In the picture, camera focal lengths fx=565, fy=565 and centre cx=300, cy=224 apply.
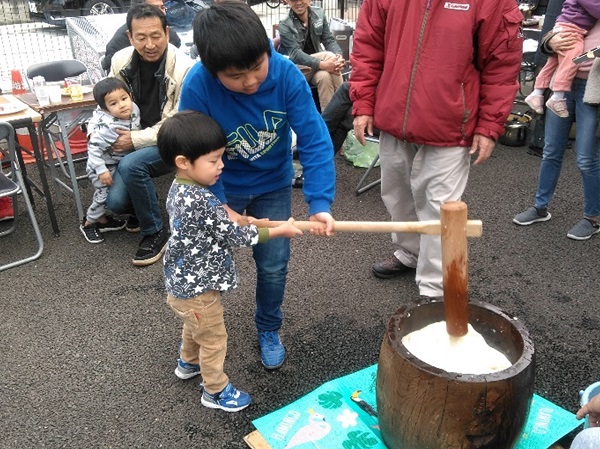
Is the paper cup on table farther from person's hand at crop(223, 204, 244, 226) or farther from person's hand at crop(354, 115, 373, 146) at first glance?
person's hand at crop(223, 204, 244, 226)

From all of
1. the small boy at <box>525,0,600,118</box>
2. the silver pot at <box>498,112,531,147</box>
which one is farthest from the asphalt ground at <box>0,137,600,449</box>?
the silver pot at <box>498,112,531,147</box>

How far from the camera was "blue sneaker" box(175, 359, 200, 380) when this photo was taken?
2.76 metres

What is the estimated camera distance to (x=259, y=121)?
90.4 inches

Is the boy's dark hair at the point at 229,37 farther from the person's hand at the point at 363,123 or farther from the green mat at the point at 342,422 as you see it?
the green mat at the point at 342,422

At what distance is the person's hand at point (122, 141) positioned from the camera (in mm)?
4008

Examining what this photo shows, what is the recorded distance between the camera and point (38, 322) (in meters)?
3.30

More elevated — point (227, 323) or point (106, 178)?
point (106, 178)

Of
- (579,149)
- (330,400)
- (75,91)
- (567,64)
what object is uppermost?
(567,64)

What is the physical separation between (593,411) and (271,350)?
4.92 ft

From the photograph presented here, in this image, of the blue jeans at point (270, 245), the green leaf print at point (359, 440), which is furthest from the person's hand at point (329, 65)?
the green leaf print at point (359, 440)

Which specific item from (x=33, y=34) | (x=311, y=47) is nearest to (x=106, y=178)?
(x=311, y=47)

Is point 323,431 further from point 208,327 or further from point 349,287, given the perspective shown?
point 349,287

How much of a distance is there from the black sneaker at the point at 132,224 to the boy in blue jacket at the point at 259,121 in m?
1.98

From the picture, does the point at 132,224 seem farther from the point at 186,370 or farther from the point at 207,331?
the point at 207,331
